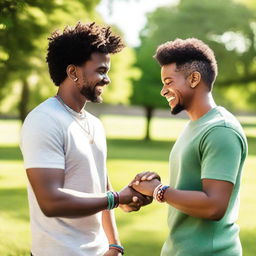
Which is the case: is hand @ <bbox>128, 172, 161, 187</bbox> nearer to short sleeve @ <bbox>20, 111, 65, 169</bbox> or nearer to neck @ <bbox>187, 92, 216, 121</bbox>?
neck @ <bbox>187, 92, 216, 121</bbox>

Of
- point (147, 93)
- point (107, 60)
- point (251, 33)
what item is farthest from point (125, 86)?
point (107, 60)

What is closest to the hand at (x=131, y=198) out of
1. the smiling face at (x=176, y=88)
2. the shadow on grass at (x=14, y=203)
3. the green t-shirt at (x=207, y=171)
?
the green t-shirt at (x=207, y=171)

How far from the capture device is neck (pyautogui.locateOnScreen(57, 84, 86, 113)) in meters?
3.44

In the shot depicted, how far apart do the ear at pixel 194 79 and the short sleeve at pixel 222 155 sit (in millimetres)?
363

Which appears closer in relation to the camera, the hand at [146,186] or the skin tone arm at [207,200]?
the skin tone arm at [207,200]

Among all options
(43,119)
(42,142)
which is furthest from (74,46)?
(42,142)

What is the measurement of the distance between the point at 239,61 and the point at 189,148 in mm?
45142

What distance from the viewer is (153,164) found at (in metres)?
25.8

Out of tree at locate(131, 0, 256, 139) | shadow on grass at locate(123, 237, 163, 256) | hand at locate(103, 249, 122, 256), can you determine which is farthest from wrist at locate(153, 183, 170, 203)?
tree at locate(131, 0, 256, 139)

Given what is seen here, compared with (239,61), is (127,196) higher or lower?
lower

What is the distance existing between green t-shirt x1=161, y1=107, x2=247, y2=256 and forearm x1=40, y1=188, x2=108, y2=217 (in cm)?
55

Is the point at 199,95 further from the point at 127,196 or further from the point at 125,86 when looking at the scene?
the point at 125,86

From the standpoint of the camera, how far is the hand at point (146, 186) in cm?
349

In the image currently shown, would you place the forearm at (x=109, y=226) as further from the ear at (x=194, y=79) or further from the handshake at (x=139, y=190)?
the ear at (x=194, y=79)
